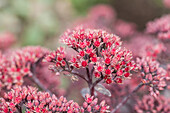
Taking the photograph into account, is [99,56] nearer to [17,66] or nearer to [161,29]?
[17,66]

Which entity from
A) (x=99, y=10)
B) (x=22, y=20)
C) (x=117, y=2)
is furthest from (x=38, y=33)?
(x=117, y=2)

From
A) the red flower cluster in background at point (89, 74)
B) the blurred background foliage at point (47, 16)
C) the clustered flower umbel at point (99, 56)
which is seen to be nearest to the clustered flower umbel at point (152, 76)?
the red flower cluster in background at point (89, 74)

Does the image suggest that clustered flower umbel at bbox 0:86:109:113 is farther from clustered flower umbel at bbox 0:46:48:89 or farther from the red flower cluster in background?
clustered flower umbel at bbox 0:46:48:89

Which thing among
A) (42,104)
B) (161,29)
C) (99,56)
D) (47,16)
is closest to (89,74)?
(99,56)

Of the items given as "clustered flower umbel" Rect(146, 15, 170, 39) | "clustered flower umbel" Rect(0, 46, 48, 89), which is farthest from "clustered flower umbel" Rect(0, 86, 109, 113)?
"clustered flower umbel" Rect(146, 15, 170, 39)

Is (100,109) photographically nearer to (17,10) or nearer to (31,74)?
(31,74)
